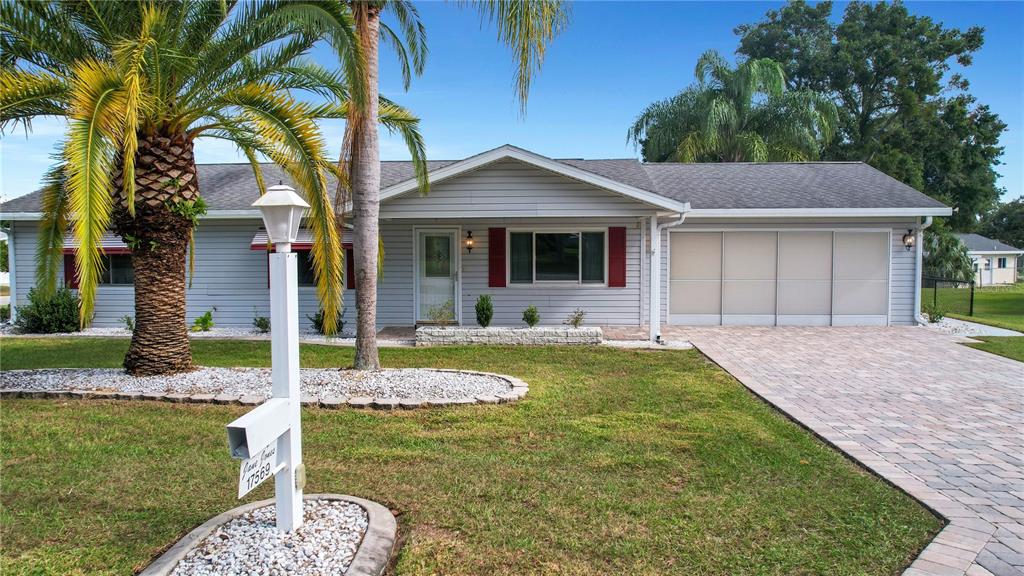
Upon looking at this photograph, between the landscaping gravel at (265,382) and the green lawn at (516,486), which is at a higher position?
the landscaping gravel at (265,382)

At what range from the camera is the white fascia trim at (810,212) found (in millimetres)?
12094

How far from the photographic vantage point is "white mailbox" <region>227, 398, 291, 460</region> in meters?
2.85

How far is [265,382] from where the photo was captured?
7.16 meters

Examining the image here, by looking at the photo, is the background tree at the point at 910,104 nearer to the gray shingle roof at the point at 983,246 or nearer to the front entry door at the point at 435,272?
the gray shingle roof at the point at 983,246

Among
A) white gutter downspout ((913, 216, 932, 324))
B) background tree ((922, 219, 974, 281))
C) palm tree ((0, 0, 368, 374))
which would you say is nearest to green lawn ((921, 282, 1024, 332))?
background tree ((922, 219, 974, 281))

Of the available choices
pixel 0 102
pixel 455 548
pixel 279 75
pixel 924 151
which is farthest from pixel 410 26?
pixel 924 151

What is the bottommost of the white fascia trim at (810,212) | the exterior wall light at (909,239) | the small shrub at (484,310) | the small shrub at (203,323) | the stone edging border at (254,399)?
the stone edging border at (254,399)

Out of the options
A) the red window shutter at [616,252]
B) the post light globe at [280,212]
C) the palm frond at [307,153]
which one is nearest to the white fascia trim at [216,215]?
the palm frond at [307,153]

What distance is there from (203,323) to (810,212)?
1253 centimetres

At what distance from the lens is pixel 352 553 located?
322cm

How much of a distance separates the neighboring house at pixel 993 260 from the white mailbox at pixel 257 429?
4579 cm

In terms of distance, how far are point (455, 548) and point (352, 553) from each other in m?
0.55

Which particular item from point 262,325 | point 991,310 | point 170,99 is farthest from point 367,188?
point 991,310

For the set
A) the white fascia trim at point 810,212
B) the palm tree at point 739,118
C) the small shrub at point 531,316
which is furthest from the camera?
the palm tree at point 739,118
